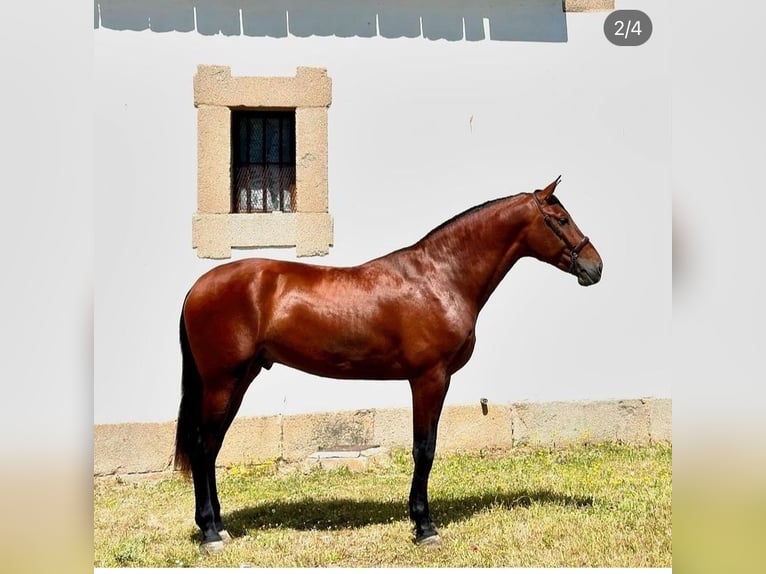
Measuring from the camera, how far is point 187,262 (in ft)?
19.1

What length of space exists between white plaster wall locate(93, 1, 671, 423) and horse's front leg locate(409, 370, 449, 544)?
65.9 inches

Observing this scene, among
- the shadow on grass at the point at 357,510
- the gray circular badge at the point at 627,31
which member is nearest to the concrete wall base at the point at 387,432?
the shadow on grass at the point at 357,510

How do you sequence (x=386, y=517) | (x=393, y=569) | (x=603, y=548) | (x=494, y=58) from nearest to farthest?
(x=393, y=569) < (x=603, y=548) < (x=386, y=517) < (x=494, y=58)

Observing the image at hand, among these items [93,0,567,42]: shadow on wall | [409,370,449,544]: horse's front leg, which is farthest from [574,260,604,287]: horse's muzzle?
[93,0,567,42]: shadow on wall

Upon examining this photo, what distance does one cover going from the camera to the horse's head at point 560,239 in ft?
14.2

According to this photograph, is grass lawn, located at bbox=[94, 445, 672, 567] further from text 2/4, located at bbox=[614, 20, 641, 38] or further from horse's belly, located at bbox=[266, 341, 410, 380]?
text 2/4, located at bbox=[614, 20, 641, 38]

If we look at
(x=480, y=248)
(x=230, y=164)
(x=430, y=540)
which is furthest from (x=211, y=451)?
(x=230, y=164)

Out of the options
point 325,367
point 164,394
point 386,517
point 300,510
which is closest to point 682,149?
point 325,367

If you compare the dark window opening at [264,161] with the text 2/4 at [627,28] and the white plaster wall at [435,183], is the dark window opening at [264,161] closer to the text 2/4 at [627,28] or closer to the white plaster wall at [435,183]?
the white plaster wall at [435,183]

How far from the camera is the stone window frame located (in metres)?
5.83

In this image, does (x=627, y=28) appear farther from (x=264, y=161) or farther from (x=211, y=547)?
(x=211, y=547)

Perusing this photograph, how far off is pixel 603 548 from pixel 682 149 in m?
2.75

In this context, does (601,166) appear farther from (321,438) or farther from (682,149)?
(682,149)

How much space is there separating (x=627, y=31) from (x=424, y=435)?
12.5 ft
